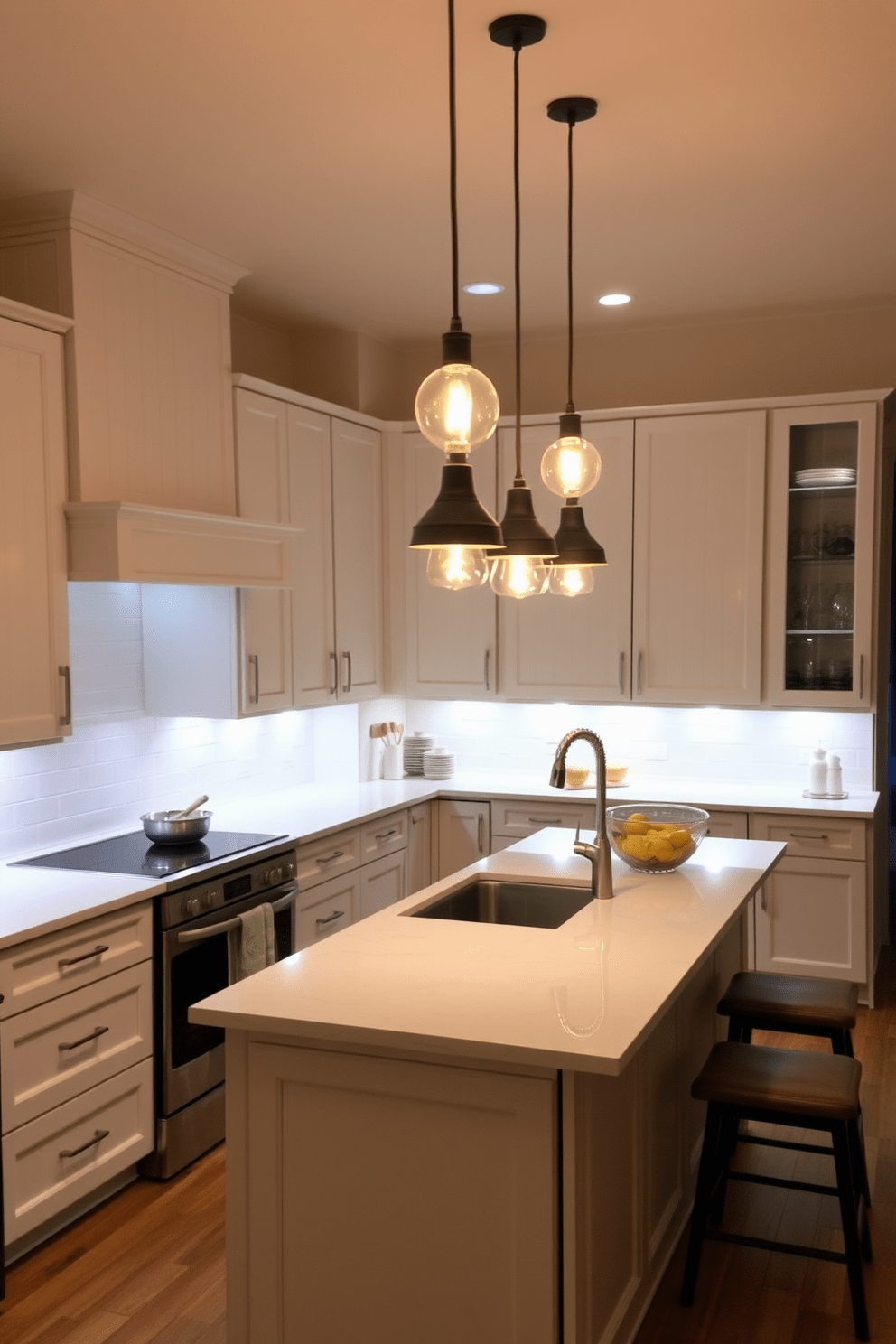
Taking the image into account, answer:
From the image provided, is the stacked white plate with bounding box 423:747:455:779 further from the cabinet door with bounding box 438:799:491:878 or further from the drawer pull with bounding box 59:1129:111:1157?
the drawer pull with bounding box 59:1129:111:1157

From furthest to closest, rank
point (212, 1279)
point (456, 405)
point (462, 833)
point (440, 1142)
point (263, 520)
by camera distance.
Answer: point (462, 833) < point (263, 520) < point (212, 1279) < point (440, 1142) < point (456, 405)

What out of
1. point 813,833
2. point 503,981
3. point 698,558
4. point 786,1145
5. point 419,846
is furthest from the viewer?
point 419,846

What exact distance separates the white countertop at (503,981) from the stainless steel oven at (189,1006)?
0.79m

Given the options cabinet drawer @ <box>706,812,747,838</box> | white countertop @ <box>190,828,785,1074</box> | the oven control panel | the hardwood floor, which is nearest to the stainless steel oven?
the oven control panel

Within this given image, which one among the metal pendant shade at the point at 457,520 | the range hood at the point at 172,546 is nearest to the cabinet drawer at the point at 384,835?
the range hood at the point at 172,546

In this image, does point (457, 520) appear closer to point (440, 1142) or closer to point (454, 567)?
point (454, 567)

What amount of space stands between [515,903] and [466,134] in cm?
209

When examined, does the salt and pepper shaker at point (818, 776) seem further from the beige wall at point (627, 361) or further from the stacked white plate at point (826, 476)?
the beige wall at point (627, 361)

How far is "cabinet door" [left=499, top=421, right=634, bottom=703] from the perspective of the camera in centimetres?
520

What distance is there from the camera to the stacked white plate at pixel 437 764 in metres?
5.58

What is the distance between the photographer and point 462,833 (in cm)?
533

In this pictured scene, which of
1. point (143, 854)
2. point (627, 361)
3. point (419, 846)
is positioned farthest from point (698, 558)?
point (143, 854)

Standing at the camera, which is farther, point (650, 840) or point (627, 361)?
point (627, 361)

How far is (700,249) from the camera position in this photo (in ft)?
13.9
